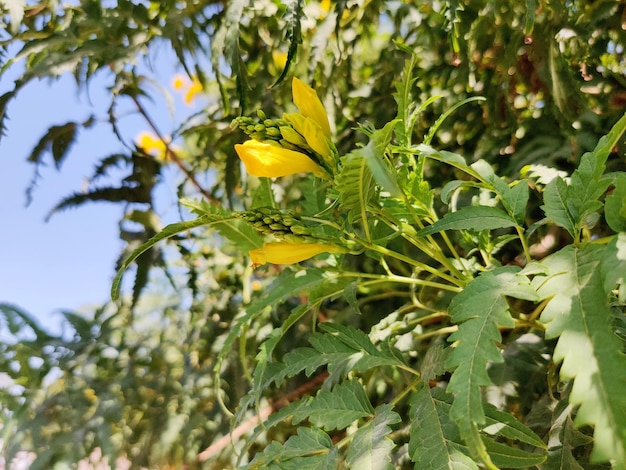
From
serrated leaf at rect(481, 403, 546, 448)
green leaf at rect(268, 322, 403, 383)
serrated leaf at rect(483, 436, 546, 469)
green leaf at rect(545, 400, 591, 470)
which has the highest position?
green leaf at rect(268, 322, 403, 383)

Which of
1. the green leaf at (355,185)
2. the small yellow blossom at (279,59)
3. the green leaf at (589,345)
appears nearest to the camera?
the green leaf at (589,345)

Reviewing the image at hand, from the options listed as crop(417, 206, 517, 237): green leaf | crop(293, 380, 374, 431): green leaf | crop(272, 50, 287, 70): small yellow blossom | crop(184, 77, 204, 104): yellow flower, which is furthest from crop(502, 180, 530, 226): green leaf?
crop(184, 77, 204, 104): yellow flower

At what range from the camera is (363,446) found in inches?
17.3

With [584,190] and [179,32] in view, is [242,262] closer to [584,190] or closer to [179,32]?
[179,32]

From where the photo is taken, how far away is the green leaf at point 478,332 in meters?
0.31

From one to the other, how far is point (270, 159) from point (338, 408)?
0.81 ft

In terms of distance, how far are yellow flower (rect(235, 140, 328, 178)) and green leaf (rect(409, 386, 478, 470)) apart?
23 cm

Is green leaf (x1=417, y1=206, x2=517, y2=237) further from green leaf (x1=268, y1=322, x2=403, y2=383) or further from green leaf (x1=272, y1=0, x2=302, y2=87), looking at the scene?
green leaf (x1=272, y1=0, x2=302, y2=87)

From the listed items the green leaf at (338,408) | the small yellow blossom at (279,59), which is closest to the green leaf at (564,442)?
the green leaf at (338,408)

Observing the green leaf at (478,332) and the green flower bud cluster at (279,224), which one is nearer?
the green leaf at (478,332)

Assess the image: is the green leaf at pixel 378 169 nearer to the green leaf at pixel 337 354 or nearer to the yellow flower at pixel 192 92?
the green leaf at pixel 337 354

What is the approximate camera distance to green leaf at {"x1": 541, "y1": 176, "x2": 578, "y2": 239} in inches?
15.6

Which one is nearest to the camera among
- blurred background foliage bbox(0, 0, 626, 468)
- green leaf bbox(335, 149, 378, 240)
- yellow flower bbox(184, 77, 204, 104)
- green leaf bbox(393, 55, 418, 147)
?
green leaf bbox(335, 149, 378, 240)

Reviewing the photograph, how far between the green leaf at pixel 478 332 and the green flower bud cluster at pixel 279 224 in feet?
0.49
